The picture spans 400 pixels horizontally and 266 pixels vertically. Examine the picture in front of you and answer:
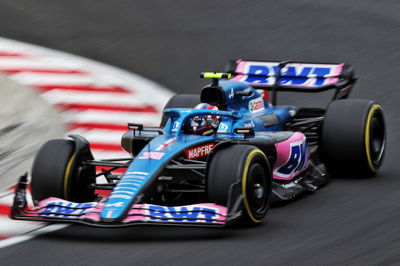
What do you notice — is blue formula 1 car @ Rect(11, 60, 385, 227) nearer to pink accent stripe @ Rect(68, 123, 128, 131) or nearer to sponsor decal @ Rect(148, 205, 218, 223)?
sponsor decal @ Rect(148, 205, 218, 223)

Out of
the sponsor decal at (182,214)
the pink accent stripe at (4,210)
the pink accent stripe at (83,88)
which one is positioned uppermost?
the pink accent stripe at (83,88)

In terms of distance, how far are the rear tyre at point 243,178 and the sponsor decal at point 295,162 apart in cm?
95

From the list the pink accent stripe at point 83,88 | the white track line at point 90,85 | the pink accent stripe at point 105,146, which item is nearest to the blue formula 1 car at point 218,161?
the pink accent stripe at point 105,146

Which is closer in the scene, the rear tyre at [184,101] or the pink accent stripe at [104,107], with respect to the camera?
the rear tyre at [184,101]

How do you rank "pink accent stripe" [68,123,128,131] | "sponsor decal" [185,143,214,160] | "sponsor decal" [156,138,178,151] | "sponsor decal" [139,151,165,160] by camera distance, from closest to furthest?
1. "sponsor decal" [139,151,165,160]
2. "sponsor decal" [156,138,178,151]
3. "sponsor decal" [185,143,214,160]
4. "pink accent stripe" [68,123,128,131]

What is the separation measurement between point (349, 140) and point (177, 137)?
199 centimetres

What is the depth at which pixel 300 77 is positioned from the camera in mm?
10578

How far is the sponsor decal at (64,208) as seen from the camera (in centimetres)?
757

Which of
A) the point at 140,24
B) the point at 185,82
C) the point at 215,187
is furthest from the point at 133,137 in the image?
the point at 140,24

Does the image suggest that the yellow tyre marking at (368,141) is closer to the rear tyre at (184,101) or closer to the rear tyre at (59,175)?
the rear tyre at (184,101)

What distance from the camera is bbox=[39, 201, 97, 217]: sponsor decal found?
7.57 meters

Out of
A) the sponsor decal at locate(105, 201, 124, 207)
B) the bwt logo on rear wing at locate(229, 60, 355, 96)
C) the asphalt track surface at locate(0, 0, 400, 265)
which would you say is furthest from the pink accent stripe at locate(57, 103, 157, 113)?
the sponsor decal at locate(105, 201, 124, 207)

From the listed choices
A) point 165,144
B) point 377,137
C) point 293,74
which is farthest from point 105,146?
point 377,137

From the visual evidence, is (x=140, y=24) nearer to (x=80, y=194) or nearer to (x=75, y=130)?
(x=75, y=130)
